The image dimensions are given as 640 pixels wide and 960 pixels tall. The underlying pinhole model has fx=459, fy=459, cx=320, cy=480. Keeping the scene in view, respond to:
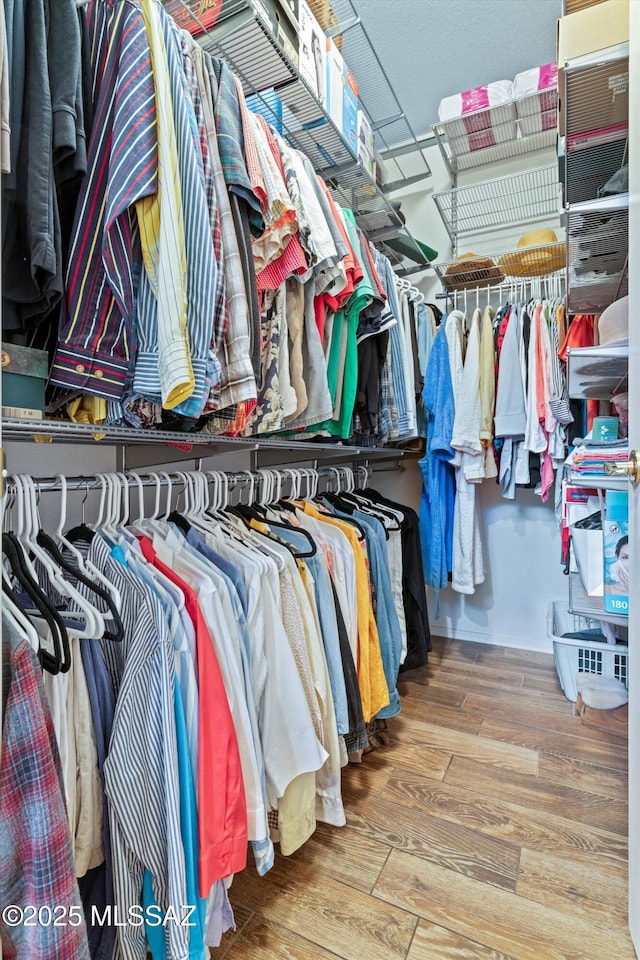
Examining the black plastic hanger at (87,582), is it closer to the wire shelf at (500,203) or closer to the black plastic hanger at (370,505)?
the black plastic hanger at (370,505)

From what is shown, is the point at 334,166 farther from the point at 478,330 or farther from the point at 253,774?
the point at 253,774

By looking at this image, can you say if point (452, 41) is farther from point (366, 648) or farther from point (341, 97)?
point (366, 648)

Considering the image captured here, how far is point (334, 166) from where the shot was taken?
177cm

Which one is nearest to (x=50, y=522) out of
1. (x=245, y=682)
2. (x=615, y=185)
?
(x=245, y=682)

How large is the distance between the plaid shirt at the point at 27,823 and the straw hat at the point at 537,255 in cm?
248

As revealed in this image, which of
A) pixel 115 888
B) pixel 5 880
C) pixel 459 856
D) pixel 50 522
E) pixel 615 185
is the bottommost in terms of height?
pixel 459 856

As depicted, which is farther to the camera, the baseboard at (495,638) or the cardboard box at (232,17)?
the baseboard at (495,638)

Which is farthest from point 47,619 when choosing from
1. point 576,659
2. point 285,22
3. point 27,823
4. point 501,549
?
point 501,549

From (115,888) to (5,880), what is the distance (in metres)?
0.31

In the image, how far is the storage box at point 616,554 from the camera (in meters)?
1.12

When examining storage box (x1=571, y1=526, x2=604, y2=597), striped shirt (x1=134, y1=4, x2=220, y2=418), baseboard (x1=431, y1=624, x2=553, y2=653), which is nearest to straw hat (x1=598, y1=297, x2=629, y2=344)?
storage box (x1=571, y1=526, x2=604, y2=597)

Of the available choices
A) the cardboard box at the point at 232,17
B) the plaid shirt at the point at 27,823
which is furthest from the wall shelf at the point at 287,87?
the plaid shirt at the point at 27,823

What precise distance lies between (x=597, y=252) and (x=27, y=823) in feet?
5.40

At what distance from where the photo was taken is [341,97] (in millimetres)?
1595
